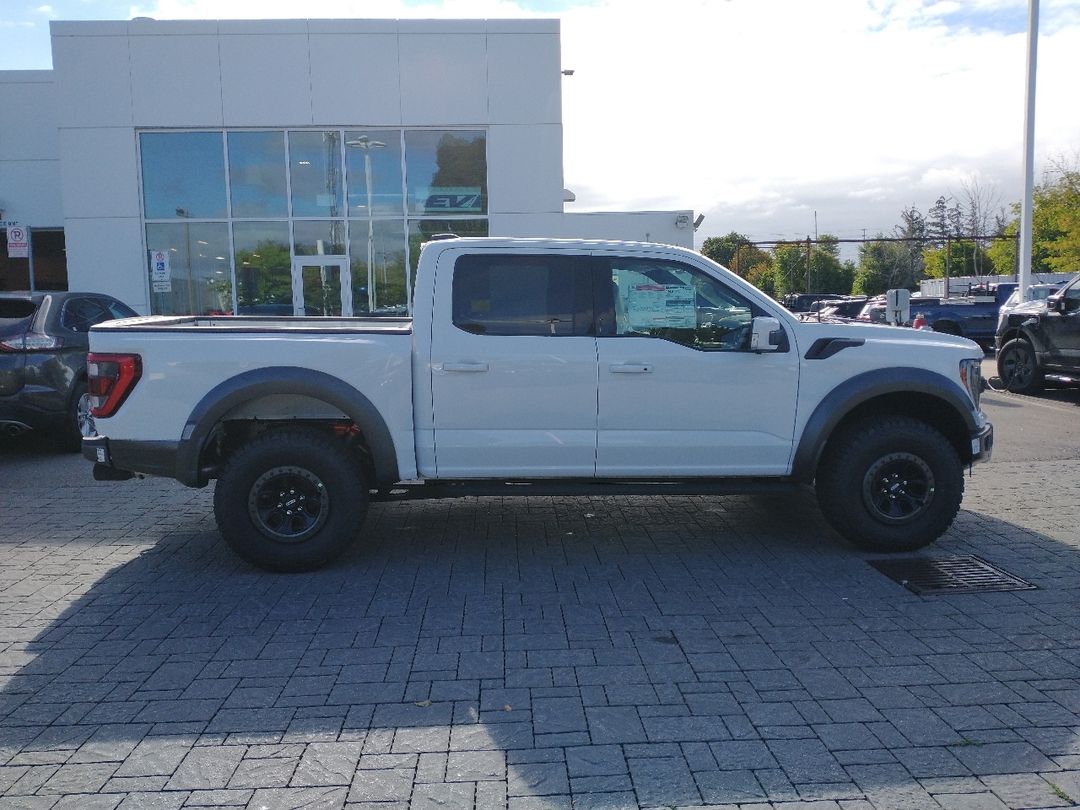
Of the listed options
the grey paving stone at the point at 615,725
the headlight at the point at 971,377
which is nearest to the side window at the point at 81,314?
the grey paving stone at the point at 615,725

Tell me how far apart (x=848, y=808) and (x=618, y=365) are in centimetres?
312

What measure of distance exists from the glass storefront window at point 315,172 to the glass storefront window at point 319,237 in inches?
6.8

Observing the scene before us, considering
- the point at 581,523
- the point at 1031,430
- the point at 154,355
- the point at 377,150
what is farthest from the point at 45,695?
the point at 377,150

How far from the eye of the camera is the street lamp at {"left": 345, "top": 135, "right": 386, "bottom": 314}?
19875mm

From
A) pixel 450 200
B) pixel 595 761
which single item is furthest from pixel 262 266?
pixel 595 761

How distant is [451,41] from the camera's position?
19453 millimetres

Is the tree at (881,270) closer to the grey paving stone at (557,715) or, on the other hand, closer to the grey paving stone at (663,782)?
the grey paving stone at (557,715)

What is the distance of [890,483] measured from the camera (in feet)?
20.0

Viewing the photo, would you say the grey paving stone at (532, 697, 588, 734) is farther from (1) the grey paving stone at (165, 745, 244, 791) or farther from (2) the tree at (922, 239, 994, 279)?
(2) the tree at (922, 239, 994, 279)

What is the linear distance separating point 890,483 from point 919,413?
1.90 ft

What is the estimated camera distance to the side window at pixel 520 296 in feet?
19.3

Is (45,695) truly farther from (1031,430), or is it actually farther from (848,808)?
(1031,430)

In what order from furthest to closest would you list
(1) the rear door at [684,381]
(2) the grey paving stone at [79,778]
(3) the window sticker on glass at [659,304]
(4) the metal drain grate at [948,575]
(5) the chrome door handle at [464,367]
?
(3) the window sticker on glass at [659,304] → (1) the rear door at [684,381] → (5) the chrome door handle at [464,367] → (4) the metal drain grate at [948,575] → (2) the grey paving stone at [79,778]

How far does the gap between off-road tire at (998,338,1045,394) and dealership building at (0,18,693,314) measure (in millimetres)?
9561
